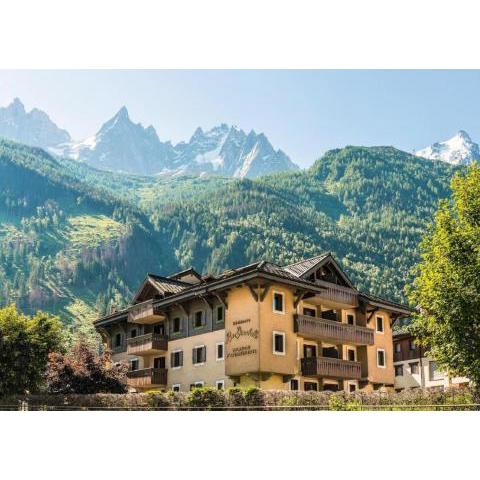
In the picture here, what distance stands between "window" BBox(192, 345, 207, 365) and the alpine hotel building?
0.07 m

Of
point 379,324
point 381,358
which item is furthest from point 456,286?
point 379,324

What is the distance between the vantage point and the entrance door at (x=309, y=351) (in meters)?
47.6

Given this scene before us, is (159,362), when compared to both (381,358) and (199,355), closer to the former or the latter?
(199,355)

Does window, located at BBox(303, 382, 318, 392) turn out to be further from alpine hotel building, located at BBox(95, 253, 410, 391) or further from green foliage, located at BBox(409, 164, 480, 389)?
green foliage, located at BBox(409, 164, 480, 389)

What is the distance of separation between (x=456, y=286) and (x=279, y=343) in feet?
43.8

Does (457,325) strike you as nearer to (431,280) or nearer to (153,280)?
(431,280)

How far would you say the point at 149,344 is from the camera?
52.3m

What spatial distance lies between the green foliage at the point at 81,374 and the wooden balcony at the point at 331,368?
489 inches

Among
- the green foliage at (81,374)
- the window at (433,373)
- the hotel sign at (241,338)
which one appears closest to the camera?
the hotel sign at (241,338)

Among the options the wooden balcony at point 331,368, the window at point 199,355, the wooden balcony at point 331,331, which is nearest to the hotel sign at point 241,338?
the window at point 199,355

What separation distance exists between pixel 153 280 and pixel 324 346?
14.1 metres

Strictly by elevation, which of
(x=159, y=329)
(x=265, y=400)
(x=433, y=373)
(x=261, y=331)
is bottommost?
(x=265, y=400)

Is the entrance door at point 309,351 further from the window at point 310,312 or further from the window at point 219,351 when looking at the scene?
the window at point 219,351
